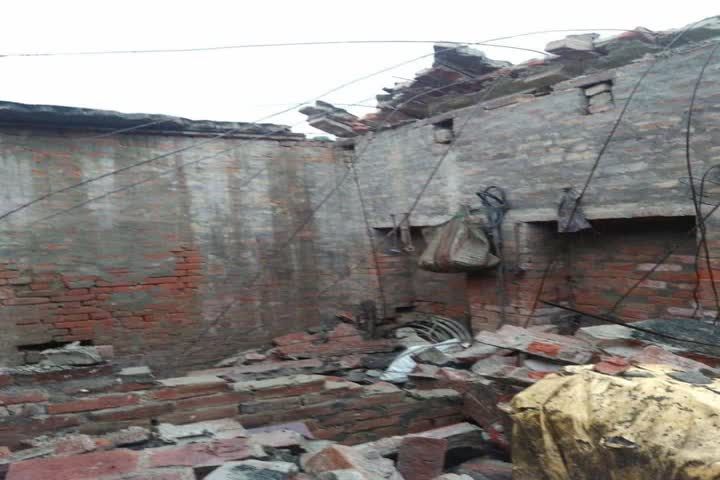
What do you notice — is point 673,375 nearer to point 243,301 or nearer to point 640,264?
point 640,264

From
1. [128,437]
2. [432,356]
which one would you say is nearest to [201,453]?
[128,437]

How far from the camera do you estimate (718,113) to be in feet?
16.3

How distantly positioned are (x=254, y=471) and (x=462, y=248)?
3.94 metres

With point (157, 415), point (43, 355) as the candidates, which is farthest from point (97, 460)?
point (43, 355)

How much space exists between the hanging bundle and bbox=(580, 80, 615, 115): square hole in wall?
64.7 inches

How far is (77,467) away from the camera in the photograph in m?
3.23

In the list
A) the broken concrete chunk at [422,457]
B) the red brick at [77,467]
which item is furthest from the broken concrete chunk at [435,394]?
the red brick at [77,467]

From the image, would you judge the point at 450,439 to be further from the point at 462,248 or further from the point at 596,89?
the point at 596,89

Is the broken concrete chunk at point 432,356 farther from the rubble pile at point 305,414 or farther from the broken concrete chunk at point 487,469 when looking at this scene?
the broken concrete chunk at point 487,469

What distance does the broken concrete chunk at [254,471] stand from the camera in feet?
10.3

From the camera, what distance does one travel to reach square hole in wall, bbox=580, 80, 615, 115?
575cm

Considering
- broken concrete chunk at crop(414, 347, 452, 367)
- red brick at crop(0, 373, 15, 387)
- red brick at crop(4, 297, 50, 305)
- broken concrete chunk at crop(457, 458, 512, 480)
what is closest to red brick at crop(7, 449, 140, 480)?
red brick at crop(0, 373, 15, 387)

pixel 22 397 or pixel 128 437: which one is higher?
pixel 22 397

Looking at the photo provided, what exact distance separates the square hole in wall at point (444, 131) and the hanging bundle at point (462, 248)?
3.25 feet
